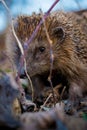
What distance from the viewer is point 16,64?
559cm

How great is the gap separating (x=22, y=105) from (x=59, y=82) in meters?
1.82

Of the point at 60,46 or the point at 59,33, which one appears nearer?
the point at 59,33

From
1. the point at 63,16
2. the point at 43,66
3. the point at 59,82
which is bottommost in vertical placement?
the point at 59,82

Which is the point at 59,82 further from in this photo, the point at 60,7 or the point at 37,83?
the point at 60,7

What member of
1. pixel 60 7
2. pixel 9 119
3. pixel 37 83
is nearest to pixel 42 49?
pixel 37 83

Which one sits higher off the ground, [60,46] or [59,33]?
[59,33]

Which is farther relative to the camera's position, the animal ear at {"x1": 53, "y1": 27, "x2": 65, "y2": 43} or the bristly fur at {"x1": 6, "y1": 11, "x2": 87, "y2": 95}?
the animal ear at {"x1": 53, "y1": 27, "x2": 65, "y2": 43}

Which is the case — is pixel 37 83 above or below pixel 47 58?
below

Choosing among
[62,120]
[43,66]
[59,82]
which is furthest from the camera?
[59,82]

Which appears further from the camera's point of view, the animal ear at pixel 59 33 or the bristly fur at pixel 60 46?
the animal ear at pixel 59 33

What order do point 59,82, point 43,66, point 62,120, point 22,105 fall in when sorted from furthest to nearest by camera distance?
point 59,82 → point 43,66 → point 22,105 → point 62,120

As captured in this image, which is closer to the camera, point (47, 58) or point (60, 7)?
point (47, 58)

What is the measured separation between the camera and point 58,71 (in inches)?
229

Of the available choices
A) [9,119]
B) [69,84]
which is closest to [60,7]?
[69,84]
